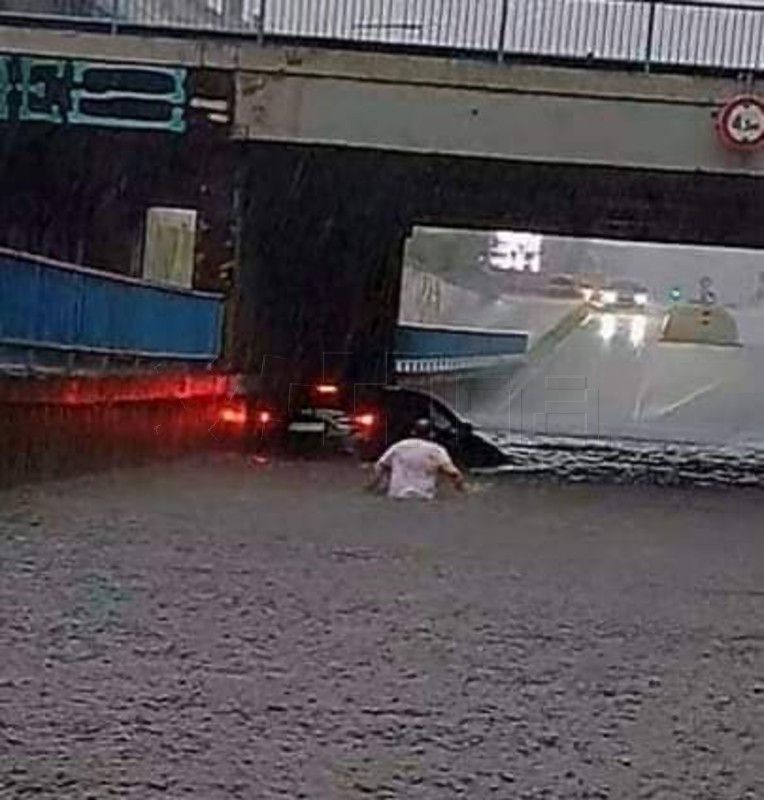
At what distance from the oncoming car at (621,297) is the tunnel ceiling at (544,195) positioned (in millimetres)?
41536

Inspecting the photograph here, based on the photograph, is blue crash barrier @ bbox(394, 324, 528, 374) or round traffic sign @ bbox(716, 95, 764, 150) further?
blue crash barrier @ bbox(394, 324, 528, 374)

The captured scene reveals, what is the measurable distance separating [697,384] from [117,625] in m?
47.5

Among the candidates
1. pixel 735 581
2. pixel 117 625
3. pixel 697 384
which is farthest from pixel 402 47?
pixel 697 384

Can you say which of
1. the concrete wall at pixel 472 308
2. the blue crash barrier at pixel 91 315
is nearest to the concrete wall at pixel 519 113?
the blue crash barrier at pixel 91 315

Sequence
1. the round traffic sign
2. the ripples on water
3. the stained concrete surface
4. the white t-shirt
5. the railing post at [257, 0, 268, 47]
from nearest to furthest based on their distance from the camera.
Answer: the stained concrete surface → the white t-shirt → the round traffic sign → the railing post at [257, 0, 268, 47] → the ripples on water

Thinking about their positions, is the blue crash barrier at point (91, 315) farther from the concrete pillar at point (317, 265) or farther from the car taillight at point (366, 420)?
the car taillight at point (366, 420)

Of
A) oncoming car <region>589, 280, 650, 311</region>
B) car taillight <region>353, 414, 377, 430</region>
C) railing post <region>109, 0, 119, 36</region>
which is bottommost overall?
car taillight <region>353, 414, 377, 430</region>

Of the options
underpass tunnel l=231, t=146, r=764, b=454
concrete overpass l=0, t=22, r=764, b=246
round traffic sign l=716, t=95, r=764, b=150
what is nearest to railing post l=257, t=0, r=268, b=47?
concrete overpass l=0, t=22, r=764, b=246

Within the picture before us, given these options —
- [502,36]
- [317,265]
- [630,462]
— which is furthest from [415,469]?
[317,265]

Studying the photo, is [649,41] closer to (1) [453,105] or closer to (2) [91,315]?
(1) [453,105]

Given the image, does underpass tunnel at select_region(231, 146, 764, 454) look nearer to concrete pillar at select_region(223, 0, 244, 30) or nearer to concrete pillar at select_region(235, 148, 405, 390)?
concrete pillar at select_region(235, 148, 405, 390)

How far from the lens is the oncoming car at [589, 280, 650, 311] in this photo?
3066 inches

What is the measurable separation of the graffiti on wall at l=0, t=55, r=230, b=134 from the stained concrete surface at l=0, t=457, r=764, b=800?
6.47 meters

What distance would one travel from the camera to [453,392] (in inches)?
1868
